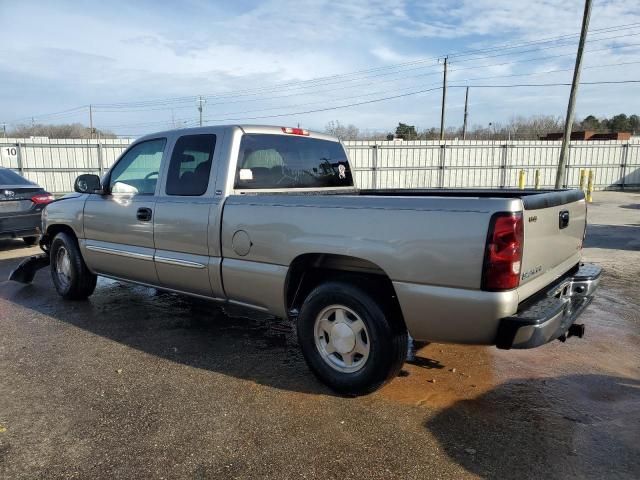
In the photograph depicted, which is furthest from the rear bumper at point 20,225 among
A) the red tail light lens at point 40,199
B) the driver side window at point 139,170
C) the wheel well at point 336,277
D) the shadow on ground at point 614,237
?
the shadow on ground at point 614,237

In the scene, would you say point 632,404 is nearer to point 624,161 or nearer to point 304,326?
point 304,326

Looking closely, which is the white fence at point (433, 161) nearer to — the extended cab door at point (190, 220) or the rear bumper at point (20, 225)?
the rear bumper at point (20, 225)

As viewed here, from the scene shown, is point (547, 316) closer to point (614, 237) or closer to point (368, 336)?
point (368, 336)

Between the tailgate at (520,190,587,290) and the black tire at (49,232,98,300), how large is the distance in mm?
4921

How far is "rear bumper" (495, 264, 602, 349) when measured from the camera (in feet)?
9.22

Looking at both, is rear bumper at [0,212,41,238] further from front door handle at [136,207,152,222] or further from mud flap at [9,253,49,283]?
front door handle at [136,207,152,222]

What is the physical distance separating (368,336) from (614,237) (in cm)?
962

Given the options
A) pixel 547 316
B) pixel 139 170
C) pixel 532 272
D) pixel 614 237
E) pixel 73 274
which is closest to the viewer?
pixel 547 316

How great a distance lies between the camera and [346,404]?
3436 millimetres

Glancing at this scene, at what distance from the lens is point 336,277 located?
142 inches

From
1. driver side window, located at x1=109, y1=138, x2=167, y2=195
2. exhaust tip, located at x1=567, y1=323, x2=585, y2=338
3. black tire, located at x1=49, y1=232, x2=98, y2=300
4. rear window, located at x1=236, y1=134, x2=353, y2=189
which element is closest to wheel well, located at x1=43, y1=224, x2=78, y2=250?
black tire, located at x1=49, y1=232, x2=98, y2=300

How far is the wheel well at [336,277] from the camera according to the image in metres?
3.37

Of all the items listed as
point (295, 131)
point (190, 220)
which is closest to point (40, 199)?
point (190, 220)

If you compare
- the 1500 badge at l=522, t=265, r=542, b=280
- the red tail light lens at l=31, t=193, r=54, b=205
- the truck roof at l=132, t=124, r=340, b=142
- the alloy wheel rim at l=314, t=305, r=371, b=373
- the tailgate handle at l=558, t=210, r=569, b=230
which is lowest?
the alloy wheel rim at l=314, t=305, r=371, b=373
